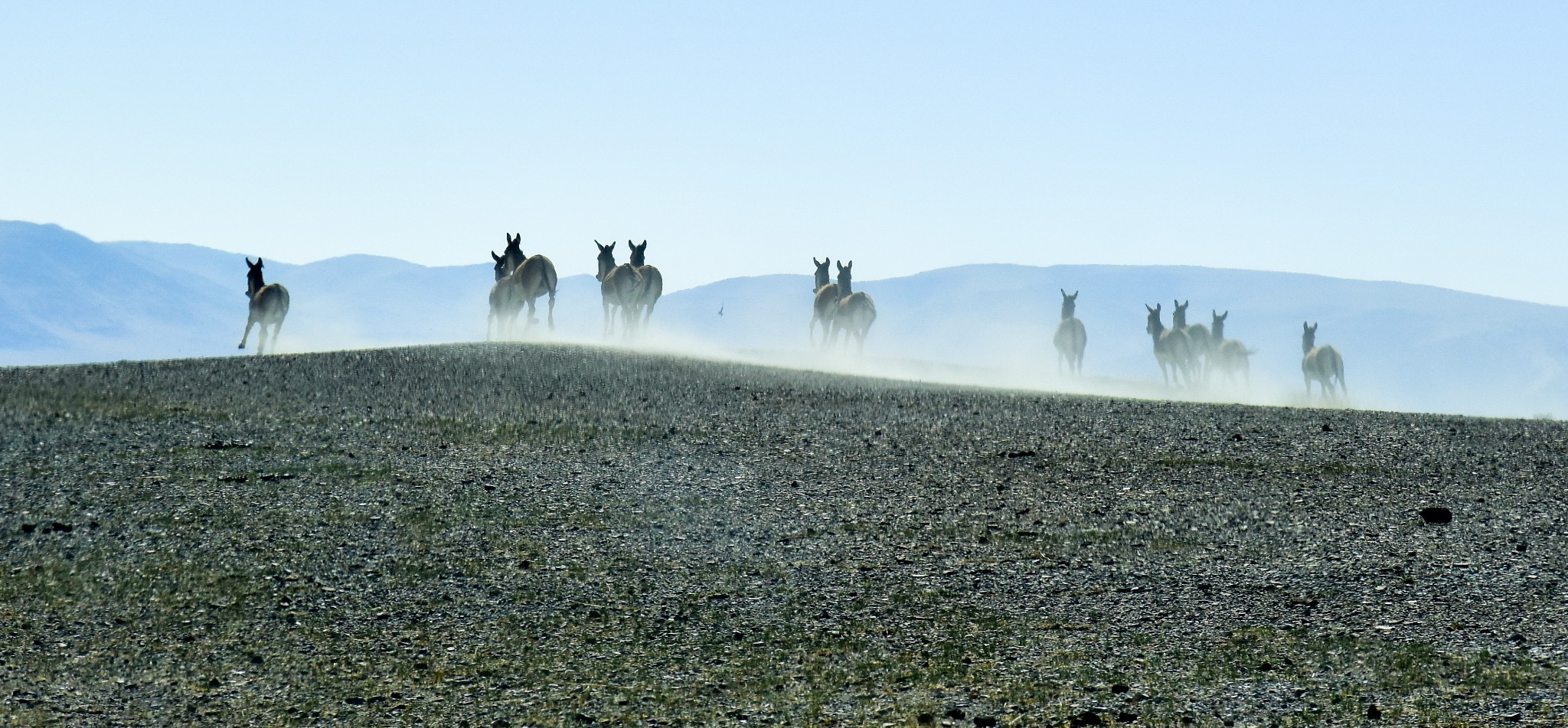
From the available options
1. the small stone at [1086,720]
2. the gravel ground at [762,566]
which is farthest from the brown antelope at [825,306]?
the small stone at [1086,720]

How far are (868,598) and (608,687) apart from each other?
8.42 feet

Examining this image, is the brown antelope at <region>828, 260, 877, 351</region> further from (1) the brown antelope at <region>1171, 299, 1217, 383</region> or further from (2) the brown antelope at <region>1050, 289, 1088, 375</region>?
(1) the brown antelope at <region>1171, 299, 1217, 383</region>

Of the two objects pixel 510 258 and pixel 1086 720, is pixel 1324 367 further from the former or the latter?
pixel 1086 720

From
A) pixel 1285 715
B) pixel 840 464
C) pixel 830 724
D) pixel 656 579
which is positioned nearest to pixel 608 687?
pixel 830 724

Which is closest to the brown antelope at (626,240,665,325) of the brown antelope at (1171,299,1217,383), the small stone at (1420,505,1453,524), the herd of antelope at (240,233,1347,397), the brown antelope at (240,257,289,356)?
the herd of antelope at (240,233,1347,397)

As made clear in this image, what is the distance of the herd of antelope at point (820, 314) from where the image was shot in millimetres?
34250

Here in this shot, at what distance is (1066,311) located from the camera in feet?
148

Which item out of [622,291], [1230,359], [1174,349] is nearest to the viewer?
[622,291]

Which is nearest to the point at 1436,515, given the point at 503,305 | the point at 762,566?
the point at 762,566

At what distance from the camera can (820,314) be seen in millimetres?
39031

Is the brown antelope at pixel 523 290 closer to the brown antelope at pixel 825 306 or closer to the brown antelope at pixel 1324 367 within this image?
the brown antelope at pixel 825 306

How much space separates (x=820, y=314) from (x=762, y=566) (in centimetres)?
2862

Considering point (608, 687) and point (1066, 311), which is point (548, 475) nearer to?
point (608, 687)

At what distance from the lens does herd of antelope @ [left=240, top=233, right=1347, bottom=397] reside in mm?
34250
